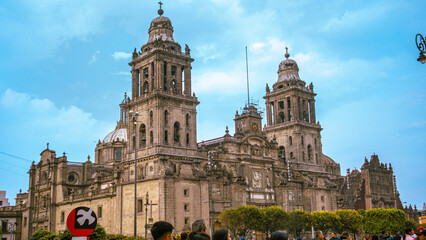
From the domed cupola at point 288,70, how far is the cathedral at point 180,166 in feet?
0.55

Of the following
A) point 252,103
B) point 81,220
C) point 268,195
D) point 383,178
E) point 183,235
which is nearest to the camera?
point 81,220

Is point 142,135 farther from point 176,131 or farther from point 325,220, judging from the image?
point 325,220

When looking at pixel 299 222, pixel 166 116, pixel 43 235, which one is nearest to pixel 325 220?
pixel 299 222

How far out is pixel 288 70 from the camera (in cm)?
8256

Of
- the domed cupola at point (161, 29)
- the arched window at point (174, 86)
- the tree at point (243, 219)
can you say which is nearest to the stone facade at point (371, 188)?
the tree at point (243, 219)

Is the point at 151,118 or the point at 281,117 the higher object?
the point at 281,117

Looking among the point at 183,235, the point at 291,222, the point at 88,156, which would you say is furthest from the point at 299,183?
the point at 183,235

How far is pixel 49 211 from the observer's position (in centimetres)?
7438

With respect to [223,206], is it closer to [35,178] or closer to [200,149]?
[200,149]

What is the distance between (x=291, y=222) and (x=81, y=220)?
52.9 m

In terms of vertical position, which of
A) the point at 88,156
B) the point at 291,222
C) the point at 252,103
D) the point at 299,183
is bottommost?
the point at 291,222

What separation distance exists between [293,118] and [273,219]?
24.4m

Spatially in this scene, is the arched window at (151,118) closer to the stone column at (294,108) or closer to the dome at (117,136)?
the stone column at (294,108)

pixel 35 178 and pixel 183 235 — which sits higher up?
pixel 35 178
